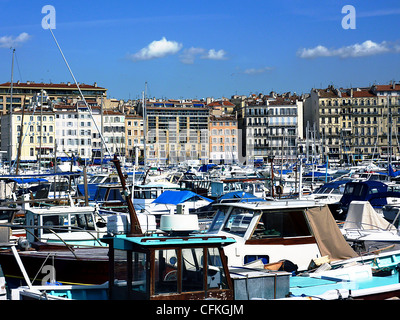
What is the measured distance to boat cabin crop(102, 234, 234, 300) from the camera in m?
8.36

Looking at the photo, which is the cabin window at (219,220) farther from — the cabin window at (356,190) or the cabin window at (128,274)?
the cabin window at (356,190)

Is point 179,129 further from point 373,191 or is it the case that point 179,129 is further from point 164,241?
point 164,241

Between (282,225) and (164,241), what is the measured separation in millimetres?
5019

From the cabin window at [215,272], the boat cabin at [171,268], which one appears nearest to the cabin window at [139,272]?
the boat cabin at [171,268]

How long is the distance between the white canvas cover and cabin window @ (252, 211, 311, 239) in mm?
4612

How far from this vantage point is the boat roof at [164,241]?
8.45 meters

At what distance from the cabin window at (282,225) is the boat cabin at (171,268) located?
13.8 feet

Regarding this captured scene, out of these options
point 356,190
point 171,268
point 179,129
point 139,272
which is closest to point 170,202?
point 356,190

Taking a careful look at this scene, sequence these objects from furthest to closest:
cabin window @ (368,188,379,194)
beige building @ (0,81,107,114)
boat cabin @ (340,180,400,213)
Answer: beige building @ (0,81,107,114) → cabin window @ (368,188,379,194) → boat cabin @ (340,180,400,213)

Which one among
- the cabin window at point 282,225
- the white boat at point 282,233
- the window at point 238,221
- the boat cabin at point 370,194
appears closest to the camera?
the white boat at point 282,233

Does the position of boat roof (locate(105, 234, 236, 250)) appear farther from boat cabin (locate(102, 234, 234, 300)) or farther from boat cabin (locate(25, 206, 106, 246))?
boat cabin (locate(25, 206, 106, 246))

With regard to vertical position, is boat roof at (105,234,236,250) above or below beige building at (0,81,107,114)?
below

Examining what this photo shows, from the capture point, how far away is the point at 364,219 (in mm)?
17609

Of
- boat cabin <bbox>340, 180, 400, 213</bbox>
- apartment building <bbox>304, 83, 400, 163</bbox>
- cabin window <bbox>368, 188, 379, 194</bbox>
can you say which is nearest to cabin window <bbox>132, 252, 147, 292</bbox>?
boat cabin <bbox>340, 180, 400, 213</bbox>
